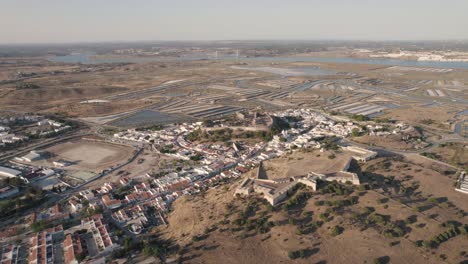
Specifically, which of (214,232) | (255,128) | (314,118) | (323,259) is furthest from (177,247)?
(314,118)

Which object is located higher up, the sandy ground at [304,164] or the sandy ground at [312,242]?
the sandy ground at [304,164]

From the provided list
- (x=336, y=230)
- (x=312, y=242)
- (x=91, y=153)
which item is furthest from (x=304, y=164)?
(x=91, y=153)

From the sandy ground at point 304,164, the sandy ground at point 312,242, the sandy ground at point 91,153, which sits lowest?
the sandy ground at point 91,153

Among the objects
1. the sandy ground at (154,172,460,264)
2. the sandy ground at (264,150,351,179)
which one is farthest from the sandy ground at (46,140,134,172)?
the sandy ground at (264,150,351,179)

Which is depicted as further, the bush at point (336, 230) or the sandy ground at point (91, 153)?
the sandy ground at point (91, 153)

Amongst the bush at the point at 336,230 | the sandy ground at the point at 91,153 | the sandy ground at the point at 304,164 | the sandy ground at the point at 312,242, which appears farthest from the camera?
the sandy ground at the point at 91,153

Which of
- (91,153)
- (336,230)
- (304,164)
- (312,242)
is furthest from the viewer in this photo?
(91,153)

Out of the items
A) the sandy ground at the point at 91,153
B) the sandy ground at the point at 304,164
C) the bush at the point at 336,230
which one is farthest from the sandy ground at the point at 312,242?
the sandy ground at the point at 91,153

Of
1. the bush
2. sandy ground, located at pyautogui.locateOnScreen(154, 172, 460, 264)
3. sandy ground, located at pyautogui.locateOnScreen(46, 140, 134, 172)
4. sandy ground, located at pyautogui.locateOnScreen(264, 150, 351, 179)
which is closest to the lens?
sandy ground, located at pyautogui.locateOnScreen(154, 172, 460, 264)

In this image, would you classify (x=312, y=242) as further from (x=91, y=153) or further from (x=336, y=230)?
(x=91, y=153)

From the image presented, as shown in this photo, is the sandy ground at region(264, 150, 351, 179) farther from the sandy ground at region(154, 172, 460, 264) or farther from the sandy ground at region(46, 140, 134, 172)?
the sandy ground at region(46, 140, 134, 172)

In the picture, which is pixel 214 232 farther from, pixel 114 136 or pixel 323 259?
pixel 114 136

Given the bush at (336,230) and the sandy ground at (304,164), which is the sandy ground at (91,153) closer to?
the sandy ground at (304,164)
